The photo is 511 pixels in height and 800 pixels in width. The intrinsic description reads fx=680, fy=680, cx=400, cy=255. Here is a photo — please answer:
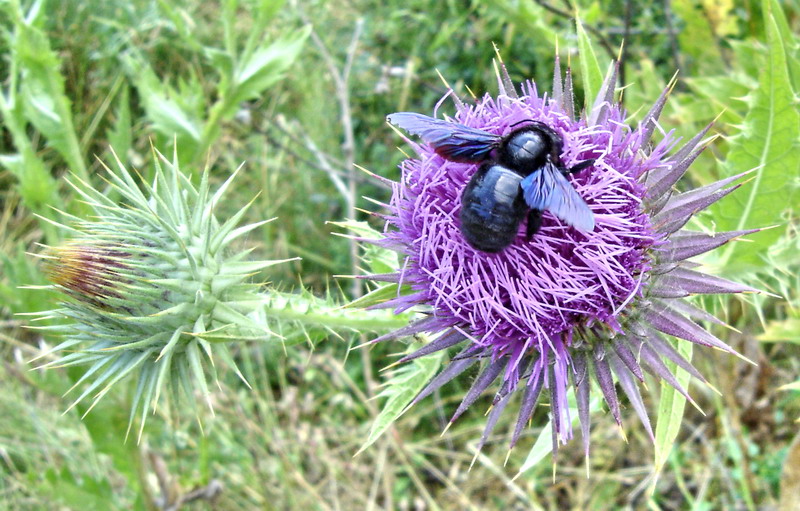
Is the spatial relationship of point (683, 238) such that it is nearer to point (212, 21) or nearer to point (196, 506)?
point (196, 506)

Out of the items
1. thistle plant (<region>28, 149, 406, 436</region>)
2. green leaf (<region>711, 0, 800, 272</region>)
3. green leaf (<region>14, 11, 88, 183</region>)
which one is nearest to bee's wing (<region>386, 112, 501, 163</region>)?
thistle plant (<region>28, 149, 406, 436</region>)

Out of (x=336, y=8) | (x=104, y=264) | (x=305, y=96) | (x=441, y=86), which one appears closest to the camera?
(x=104, y=264)

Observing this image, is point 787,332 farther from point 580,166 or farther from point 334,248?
point 334,248

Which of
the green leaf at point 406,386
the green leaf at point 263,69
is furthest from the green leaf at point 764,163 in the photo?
the green leaf at point 263,69

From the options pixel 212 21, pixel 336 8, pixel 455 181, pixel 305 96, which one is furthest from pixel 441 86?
pixel 455 181

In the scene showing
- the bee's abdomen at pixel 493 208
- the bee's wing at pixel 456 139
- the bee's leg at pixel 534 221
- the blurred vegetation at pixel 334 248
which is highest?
the bee's wing at pixel 456 139

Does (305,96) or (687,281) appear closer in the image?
(687,281)

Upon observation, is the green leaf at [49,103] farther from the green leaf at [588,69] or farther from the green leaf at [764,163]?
the green leaf at [764,163]

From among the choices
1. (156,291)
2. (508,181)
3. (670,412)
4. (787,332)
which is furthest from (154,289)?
(787,332)
